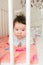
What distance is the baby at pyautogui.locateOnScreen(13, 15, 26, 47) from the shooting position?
1.16 meters

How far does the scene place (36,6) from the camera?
179 centimetres

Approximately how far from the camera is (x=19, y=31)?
120 centimetres

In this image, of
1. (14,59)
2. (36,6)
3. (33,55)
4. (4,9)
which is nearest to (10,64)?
(14,59)

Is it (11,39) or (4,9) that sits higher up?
(4,9)

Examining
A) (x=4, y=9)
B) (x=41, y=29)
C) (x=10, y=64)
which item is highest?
(x=4, y=9)

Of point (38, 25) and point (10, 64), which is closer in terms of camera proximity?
point (10, 64)

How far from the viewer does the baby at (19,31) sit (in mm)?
1157

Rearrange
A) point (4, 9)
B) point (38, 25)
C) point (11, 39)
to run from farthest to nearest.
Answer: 1. point (38, 25)
2. point (4, 9)
3. point (11, 39)

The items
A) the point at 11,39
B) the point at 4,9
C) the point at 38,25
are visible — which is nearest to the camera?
the point at 11,39

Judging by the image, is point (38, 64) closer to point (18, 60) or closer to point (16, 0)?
point (18, 60)

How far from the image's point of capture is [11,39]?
2.58 ft

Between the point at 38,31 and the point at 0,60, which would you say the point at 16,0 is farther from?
the point at 0,60

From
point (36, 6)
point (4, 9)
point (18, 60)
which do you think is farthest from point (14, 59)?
point (36, 6)

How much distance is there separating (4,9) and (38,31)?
17.7 inches
